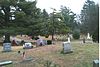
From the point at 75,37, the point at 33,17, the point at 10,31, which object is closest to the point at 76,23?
the point at 75,37

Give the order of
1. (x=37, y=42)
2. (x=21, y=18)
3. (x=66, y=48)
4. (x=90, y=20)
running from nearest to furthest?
(x=66, y=48)
(x=37, y=42)
(x=21, y=18)
(x=90, y=20)

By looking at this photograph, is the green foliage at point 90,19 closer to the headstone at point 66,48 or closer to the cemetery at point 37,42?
the cemetery at point 37,42

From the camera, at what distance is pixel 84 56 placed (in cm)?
1205

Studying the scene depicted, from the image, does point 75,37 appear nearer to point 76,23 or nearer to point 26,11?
point 26,11

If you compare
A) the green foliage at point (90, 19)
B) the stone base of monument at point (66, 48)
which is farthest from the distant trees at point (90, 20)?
the stone base of monument at point (66, 48)

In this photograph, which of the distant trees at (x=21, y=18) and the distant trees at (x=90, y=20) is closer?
the distant trees at (x=21, y=18)

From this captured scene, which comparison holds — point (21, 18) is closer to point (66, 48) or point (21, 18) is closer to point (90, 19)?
point (90, 19)

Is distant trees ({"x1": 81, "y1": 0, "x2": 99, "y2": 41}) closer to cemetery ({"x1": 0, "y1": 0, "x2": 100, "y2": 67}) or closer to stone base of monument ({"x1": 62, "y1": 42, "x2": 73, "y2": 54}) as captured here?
cemetery ({"x1": 0, "y1": 0, "x2": 100, "y2": 67})

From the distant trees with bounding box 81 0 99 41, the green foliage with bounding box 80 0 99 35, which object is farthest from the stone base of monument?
the distant trees with bounding box 81 0 99 41

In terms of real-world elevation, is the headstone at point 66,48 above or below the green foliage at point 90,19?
below

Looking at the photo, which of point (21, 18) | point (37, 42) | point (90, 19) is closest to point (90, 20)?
point (90, 19)

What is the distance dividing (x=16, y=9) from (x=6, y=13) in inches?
53.8

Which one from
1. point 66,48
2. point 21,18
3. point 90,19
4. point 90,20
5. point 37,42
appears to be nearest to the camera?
point 66,48

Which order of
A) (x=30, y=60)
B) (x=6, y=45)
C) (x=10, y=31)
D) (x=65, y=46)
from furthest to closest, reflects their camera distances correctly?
(x=10, y=31) < (x=6, y=45) < (x=65, y=46) < (x=30, y=60)
